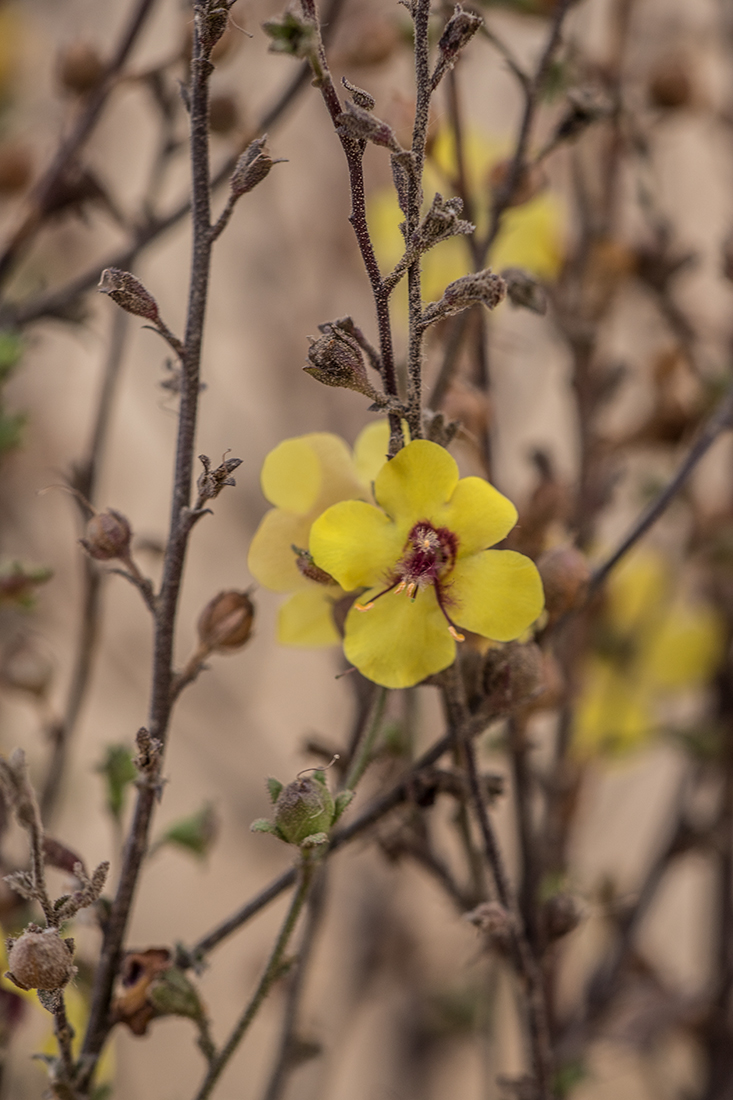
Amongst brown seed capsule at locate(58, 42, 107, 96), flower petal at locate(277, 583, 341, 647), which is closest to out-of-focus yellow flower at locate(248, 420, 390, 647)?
flower petal at locate(277, 583, 341, 647)

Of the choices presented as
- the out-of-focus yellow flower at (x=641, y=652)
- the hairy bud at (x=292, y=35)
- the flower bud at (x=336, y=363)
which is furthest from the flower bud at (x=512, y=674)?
the out-of-focus yellow flower at (x=641, y=652)

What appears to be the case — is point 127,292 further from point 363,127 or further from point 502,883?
point 502,883

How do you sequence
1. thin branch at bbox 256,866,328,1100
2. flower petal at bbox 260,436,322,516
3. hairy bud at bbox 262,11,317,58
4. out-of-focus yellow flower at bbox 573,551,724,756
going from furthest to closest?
out-of-focus yellow flower at bbox 573,551,724,756 → thin branch at bbox 256,866,328,1100 → flower petal at bbox 260,436,322,516 → hairy bud at bbox 262,11,317,58

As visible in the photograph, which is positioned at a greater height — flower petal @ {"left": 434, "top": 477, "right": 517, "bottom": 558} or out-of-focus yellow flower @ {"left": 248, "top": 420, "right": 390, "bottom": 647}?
out-of-focus yellow flower @ {"left": 248, "top": 420, "right": 390, "bottom": 647}

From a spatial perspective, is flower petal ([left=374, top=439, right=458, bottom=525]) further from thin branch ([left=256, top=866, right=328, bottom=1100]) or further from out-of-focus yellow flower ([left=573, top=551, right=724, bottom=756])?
out-of-focus yellow flower ([left=573, top=551, right=724, bottom=756])

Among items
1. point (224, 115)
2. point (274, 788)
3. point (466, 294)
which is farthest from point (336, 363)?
point (224, 115)

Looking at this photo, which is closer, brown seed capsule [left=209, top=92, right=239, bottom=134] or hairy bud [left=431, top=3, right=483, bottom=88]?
hairy bud [left=431, top=3, right=483, bottom=88]

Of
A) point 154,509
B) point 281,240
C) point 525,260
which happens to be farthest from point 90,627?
point 154,509
